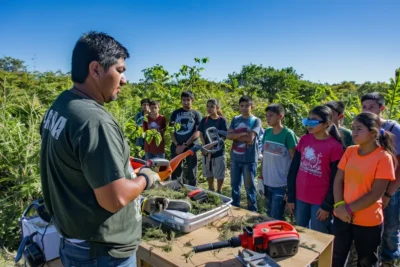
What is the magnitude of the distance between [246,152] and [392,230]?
78.8 inches

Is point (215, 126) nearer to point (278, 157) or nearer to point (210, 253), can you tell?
point (278, 157)

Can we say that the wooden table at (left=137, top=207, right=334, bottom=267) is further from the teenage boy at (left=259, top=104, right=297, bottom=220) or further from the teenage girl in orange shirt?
the teenage boy at (left=259, top=104, right=297, bottom=220)

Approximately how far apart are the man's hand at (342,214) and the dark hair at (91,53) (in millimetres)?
2233

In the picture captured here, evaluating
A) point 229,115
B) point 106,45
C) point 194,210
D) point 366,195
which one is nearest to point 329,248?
point 366,195

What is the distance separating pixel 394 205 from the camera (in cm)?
297

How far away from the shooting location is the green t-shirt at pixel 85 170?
3.96ft

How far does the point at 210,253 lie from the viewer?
180 cm

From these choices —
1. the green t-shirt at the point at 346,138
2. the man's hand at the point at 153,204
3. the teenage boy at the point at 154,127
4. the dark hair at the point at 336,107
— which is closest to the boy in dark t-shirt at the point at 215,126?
the teenage boy at the point at 154,127

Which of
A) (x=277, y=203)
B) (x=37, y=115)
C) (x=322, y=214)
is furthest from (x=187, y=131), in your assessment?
(x=322, y=214)

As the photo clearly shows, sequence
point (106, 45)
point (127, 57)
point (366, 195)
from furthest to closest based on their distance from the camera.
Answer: point (366, 195)
point (127, 57)
point (106, 45)

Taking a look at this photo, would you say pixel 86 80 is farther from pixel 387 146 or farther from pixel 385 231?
pixel 385 231

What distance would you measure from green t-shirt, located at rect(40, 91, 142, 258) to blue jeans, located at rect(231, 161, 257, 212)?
3.05 m

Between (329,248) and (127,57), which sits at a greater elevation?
(127,57)

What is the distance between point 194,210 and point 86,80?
1.25 m
